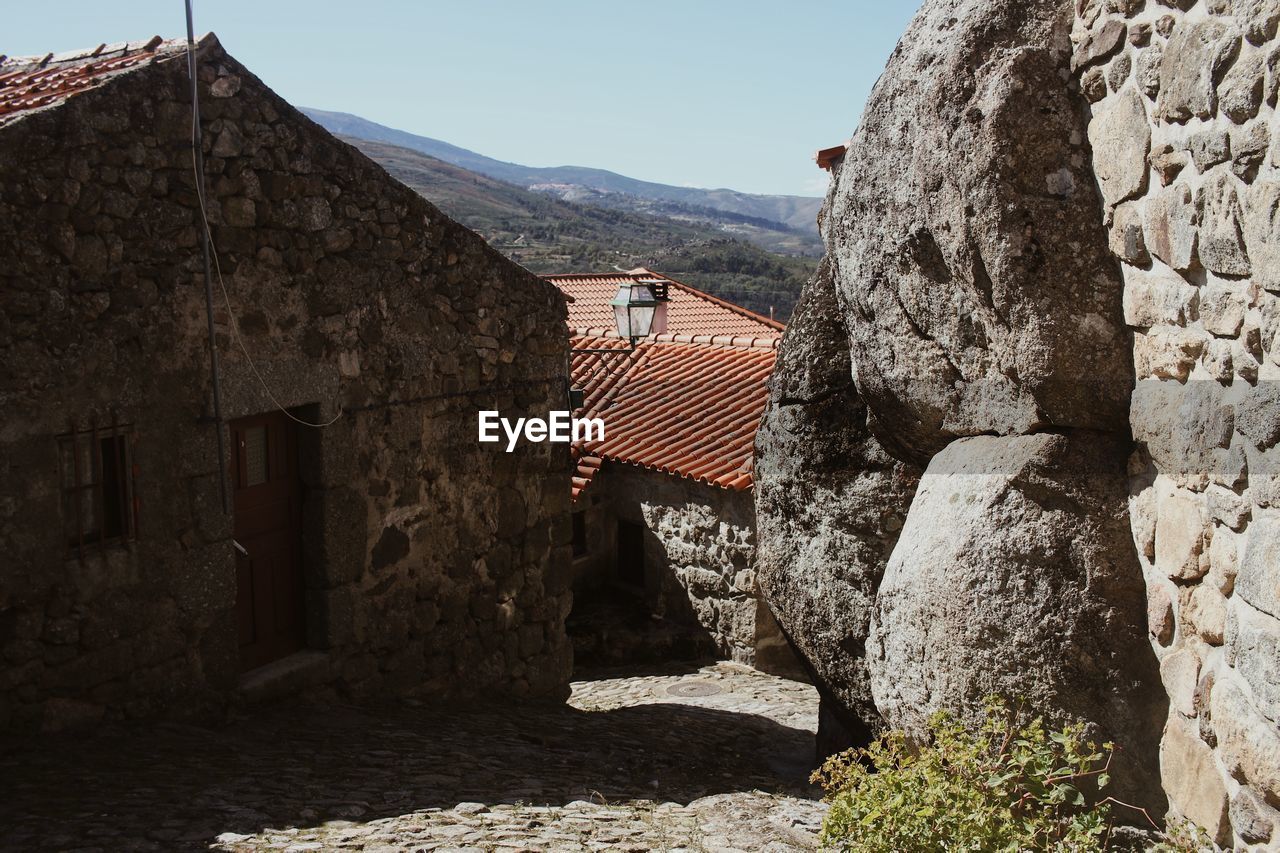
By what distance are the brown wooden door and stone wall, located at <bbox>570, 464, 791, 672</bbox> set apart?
593cm

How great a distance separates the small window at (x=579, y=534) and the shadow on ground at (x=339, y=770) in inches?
229

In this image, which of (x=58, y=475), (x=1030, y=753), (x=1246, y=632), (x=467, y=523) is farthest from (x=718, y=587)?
(x=1246, y=632)

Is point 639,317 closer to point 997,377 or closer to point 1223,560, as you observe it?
point 997,377

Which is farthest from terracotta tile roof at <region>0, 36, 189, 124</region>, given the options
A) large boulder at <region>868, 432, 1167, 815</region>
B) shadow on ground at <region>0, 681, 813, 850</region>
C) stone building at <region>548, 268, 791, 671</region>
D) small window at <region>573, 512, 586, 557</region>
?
small window at <region>573, 512, 586, 557</region>

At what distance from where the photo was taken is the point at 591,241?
50.5 metres

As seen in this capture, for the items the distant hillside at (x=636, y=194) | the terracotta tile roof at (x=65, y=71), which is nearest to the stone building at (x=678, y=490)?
the terracotta tile roof at (x=65, y=71)

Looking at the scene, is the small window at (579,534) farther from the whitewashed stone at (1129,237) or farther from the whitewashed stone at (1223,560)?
the whitewashed stone at (1223,560)

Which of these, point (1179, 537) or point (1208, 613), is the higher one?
point (1179, 537)

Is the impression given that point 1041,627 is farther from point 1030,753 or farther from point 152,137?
point 152,137

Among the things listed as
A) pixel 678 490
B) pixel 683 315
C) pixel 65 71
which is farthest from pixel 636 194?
pixel 65 71

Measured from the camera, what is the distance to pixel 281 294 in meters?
6.51

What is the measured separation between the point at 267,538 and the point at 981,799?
442cm

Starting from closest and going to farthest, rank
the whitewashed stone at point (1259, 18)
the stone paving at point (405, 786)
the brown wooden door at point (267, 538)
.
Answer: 1. the whitewashed stone at point (1259, 18)
2. the stone paving at point (405, 786)
3. the brown wooden door at point (267, 538)

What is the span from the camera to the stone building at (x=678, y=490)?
1231 centimetres
